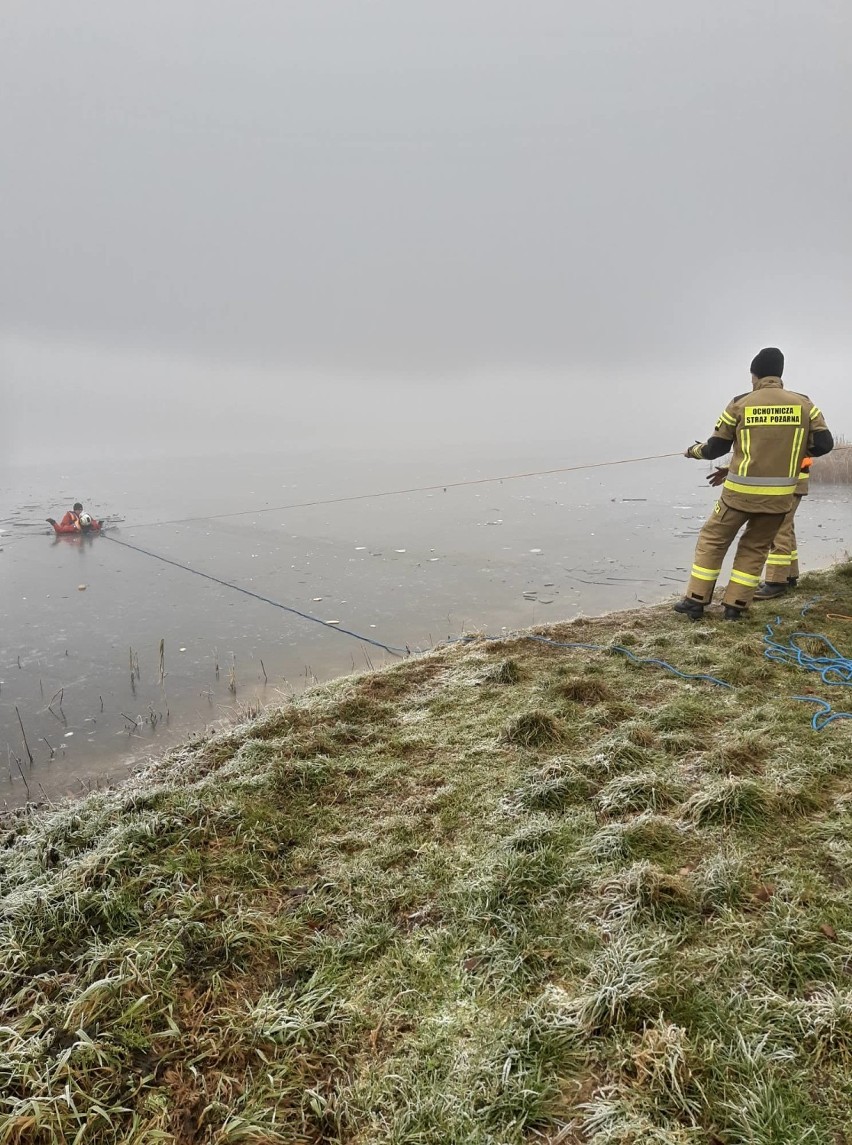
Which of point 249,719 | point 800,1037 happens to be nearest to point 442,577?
point 249,719

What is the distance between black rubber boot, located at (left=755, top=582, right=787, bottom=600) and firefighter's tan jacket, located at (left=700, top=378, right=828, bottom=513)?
1.45 m

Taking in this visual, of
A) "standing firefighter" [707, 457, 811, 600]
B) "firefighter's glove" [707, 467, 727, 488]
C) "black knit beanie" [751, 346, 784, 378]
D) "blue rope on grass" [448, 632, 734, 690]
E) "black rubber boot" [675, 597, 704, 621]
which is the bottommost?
"blue rope on grass" [448, 632, 734, 690]

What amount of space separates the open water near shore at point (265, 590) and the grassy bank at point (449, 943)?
1757 millimetres

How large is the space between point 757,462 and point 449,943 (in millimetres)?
4613

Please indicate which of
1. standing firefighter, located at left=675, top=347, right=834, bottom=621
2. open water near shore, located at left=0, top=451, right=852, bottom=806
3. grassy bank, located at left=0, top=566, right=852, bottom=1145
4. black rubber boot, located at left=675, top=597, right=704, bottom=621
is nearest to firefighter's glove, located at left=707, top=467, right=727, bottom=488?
standing firefighter, located at left=675, top=347, right=834, bottom=621

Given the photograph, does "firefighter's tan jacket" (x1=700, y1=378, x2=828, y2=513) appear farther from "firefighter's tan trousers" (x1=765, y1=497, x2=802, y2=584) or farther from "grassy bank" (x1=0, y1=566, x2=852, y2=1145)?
"grassy bank" (x1=0, y1=566, x2=852, y2=1145)

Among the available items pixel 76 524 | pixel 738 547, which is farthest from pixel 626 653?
pixel 76 524

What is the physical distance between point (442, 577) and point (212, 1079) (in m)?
7.62

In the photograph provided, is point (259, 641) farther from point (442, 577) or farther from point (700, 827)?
point (700, 827)

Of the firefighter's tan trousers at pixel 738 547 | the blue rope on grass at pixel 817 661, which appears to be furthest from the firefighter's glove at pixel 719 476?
→ the blue rope on grass at pixel 817 661

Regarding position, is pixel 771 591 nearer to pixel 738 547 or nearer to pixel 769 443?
pixel 738 547

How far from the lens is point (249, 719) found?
4375mm

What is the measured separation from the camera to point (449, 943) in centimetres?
205

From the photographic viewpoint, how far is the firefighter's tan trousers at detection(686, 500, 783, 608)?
5.16 m
